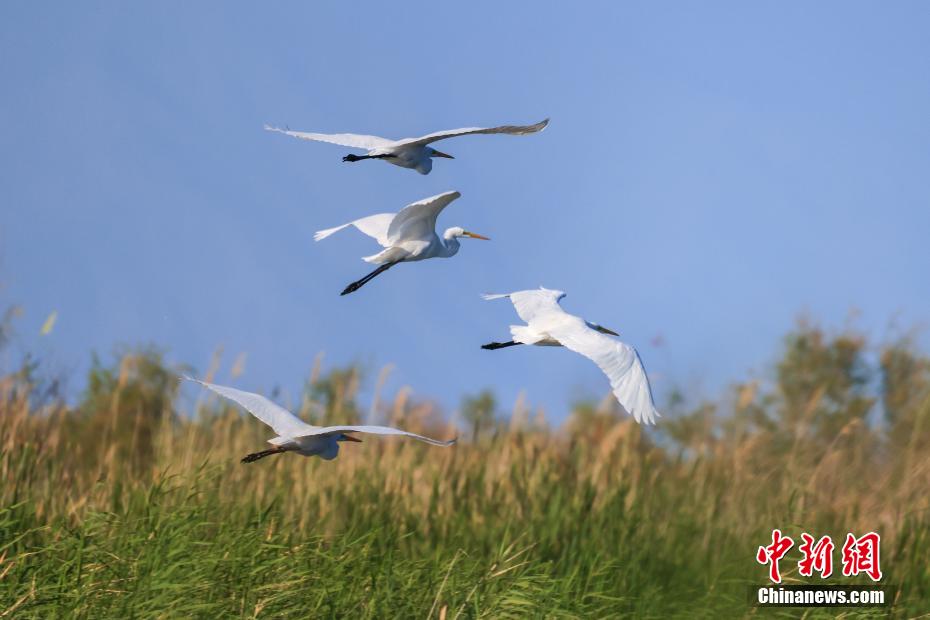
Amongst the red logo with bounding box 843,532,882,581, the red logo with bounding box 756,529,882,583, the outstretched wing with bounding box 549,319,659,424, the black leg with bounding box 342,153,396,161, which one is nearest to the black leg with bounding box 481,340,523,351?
the outstretched wing with bounding box 549,319,659,424

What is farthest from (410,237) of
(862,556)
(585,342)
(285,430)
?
(862,556)

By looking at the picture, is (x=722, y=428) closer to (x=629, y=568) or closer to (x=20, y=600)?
(x=629, y=568)

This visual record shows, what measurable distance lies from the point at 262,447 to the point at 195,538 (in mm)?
2047

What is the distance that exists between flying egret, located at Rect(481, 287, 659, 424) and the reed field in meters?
0.99

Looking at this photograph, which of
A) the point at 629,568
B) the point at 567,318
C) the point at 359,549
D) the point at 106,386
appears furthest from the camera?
the point at 106,386

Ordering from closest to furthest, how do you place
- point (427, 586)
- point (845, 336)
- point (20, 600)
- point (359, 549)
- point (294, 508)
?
point (20, 600) < point (427, 586) < point (359, 549) < point (294, 508) < point (845, 336)

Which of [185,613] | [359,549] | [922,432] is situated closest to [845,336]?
[922,432]

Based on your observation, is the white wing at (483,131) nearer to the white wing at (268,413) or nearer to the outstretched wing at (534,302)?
the outstretched wing at (534,302)

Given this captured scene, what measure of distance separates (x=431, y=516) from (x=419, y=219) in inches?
96.9

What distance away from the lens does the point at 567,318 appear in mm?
4633

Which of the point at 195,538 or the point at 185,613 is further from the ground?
the point at 195,538

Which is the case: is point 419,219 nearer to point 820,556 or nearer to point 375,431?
point 375,431

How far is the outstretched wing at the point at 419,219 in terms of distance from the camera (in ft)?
14.9

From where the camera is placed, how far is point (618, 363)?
4.22 m
